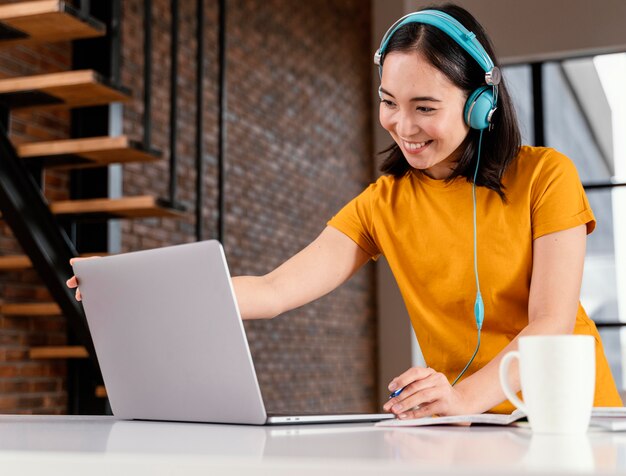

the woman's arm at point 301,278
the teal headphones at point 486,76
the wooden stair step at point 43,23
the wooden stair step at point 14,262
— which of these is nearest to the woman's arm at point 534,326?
the teal headphones at point 486,76

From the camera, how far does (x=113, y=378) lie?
1.32m

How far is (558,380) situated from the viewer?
2.94 feet

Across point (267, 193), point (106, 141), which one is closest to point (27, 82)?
point (106, 141)

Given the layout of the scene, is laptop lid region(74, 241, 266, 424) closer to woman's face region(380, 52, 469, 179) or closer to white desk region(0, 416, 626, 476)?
white desk region(0, 416, 626, 476)

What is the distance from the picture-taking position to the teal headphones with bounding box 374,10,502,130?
152 centimetres

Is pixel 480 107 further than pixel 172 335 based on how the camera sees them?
Yes

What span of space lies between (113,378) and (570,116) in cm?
605

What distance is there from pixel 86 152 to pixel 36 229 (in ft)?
1.14

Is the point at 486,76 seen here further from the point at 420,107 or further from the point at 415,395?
the point at 415,395

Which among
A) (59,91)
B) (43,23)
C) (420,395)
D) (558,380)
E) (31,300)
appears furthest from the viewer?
(31,300)

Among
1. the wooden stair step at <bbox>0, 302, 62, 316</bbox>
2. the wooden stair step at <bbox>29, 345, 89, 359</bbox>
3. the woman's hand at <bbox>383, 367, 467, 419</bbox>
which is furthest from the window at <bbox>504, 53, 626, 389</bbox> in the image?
the woman's hand at <bbox>383, 367, 467, 419</bbox>

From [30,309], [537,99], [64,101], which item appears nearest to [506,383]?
[64,101]

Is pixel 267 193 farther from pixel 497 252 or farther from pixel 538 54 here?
pixel 497 252

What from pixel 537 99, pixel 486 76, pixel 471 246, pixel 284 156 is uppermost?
pixel 537 99
